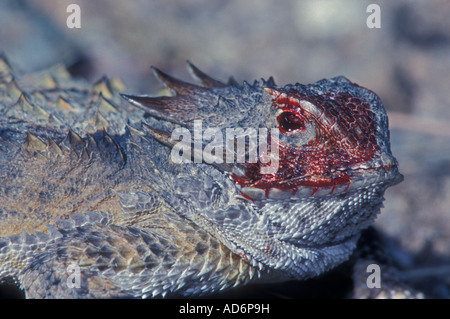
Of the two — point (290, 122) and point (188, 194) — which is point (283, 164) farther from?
point (188, 194)

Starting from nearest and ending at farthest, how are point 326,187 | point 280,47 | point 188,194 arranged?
point 326,187
point 188,194
point 280,47

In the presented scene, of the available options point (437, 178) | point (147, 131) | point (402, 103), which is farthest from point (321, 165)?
point (402, 103)

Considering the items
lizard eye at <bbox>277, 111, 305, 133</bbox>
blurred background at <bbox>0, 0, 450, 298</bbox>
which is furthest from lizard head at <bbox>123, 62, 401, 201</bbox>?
blurred background at <bbox>0, 0, 450, 298</bbox>

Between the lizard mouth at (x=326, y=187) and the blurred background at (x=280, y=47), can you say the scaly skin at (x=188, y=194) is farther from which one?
the blurred background at (x=280, y=47)

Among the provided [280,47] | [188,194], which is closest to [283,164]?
[188,194]

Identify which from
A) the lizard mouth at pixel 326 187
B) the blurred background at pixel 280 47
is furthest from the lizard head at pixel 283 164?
the blurred background at pixel 280 47

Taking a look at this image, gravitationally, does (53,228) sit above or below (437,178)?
below

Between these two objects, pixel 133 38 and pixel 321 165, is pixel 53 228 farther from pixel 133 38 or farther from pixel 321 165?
pixel 133 38
